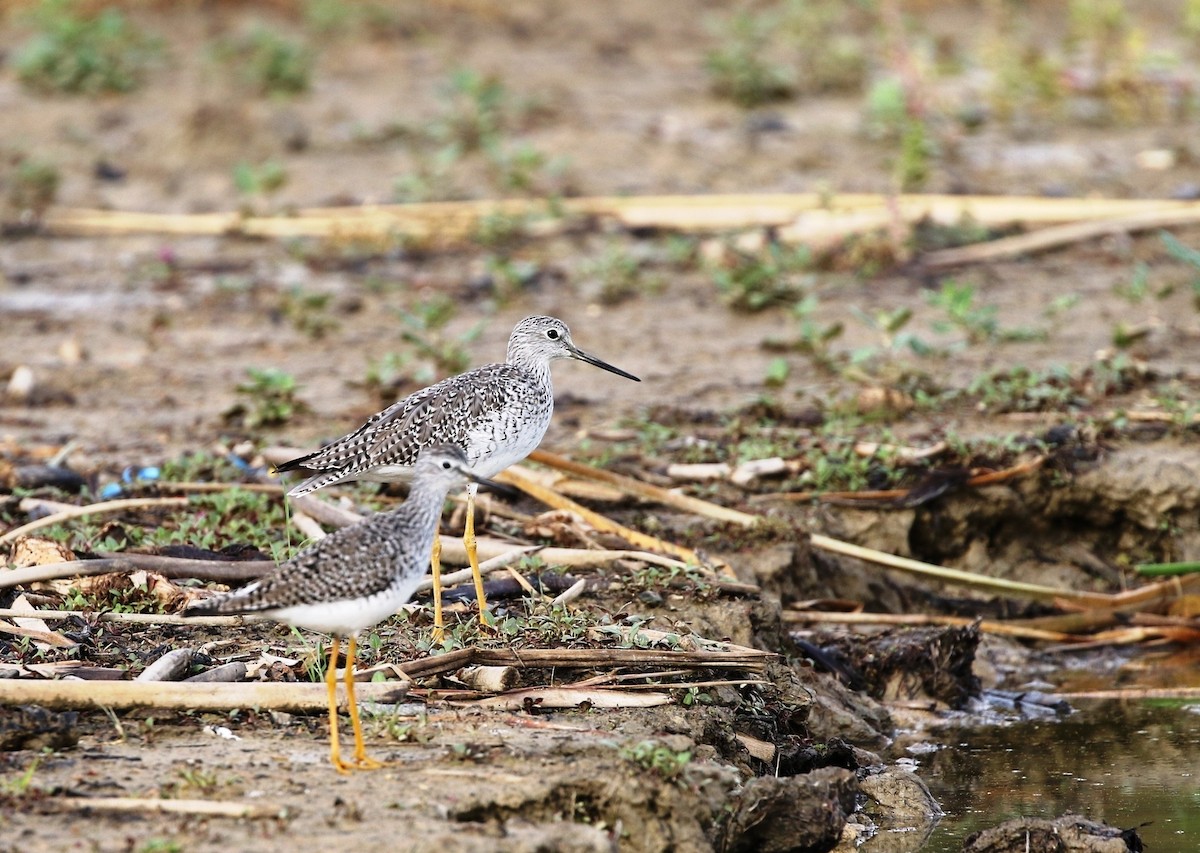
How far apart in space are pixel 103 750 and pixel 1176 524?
19.4 feet

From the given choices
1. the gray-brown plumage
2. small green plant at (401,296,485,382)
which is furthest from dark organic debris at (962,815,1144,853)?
small green plant at (401,296,485,382)

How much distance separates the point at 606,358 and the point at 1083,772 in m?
4.98

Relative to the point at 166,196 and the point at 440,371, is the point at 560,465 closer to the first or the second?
the point at 440,371

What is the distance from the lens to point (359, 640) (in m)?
6.68

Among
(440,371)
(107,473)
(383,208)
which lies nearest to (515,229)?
(383,208)

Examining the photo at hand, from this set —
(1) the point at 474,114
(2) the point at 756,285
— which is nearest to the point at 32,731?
(2) the point at 756,285

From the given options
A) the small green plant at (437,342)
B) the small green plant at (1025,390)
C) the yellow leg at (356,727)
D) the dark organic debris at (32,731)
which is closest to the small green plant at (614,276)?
the small green plant at (437,342)

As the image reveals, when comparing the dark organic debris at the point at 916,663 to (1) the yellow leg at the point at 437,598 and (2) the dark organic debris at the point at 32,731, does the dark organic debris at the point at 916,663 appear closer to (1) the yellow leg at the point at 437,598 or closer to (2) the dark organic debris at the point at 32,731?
(1) the yellow leg at the point at 437,598

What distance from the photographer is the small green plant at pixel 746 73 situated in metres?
15.4

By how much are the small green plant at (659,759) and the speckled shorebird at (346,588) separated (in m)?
0.87

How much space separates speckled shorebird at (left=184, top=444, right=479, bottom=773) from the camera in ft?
17.6

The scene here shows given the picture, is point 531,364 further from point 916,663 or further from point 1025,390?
point 1025,390

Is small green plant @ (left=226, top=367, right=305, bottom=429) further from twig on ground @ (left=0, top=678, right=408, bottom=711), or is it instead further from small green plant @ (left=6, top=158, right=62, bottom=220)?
small green plant @ (left=6, top=158, right=62, bottom=220)

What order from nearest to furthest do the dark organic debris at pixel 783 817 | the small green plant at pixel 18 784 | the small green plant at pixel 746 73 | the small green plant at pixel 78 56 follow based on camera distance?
the small green plant at pixel 18 784 → the dark organic debris at pixel 783 817 → the small green plant at pixel 746 73 → the small green plant at pixel 78 56
